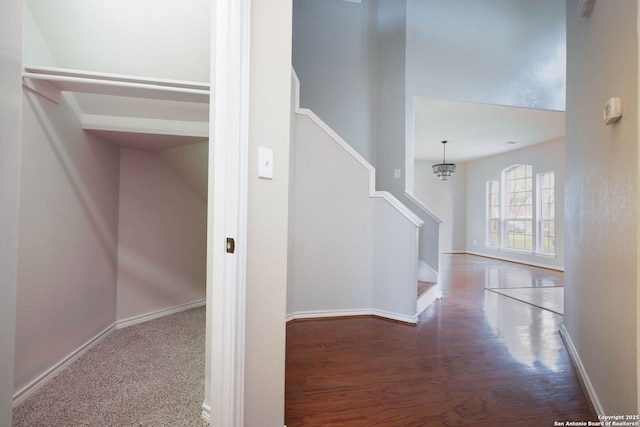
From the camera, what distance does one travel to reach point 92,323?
222cm

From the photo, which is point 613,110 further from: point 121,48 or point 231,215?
point 121,48

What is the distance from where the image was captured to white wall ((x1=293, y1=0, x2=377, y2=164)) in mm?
4031

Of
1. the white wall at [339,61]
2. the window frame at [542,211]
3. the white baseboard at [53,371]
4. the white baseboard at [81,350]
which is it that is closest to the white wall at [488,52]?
the white wall at [339,61]

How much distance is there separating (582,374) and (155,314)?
3.22 metres

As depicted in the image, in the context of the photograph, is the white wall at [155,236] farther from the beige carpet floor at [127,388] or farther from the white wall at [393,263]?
the white wall at [393,263]

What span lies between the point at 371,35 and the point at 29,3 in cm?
362

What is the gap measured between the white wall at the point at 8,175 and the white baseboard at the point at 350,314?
88.6 inches

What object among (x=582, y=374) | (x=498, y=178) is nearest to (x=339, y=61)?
(x=582, y=374)

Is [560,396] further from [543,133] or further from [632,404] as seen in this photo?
[543,133]

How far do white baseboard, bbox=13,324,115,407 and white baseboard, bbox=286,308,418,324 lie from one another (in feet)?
4.80

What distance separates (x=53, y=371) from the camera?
70.7 inches

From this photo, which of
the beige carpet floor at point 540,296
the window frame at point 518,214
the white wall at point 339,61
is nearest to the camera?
the beige carpet floor at point 540,296

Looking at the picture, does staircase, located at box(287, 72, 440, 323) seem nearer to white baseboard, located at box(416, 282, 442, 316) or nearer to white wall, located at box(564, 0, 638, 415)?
white baseboard, located at box(416, 282, 442, 316)

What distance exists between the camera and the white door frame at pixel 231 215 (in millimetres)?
1144
